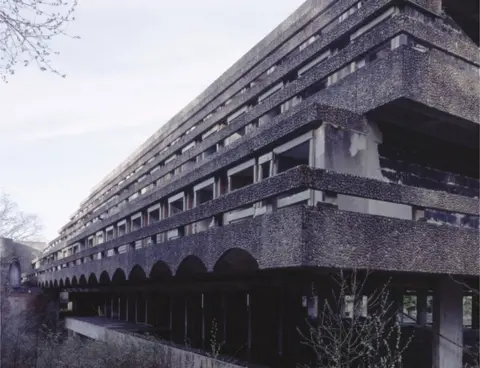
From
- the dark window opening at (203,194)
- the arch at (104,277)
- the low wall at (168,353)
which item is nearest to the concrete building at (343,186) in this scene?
the dark window opening at (203,194)

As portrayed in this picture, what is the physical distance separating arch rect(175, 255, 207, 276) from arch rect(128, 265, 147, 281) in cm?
365

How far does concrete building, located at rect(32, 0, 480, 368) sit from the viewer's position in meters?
9.83

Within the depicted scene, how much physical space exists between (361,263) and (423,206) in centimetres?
217

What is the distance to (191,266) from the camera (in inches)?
579

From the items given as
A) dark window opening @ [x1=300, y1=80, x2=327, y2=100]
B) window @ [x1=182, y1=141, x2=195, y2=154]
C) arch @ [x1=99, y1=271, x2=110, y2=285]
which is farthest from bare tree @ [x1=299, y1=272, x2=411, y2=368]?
window @ [x1=182, y1=141, x2=195, y2=154]

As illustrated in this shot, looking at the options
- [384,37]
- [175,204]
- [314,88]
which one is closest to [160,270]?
[175,204]

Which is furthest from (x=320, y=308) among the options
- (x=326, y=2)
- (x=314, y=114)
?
(x=326, y=2)

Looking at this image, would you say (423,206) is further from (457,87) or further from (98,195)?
(98,195)

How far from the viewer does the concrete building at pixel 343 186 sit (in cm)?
983

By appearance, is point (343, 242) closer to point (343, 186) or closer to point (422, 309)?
point (343, 186)

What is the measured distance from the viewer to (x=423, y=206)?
10.7 metres

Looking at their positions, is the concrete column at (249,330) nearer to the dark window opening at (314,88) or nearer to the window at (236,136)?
the window at (236,136)

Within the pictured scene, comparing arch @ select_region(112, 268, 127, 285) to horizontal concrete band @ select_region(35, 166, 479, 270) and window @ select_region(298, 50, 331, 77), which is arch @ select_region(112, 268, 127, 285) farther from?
window @ select_region(298, 50, 331, 77)

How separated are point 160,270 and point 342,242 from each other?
9.14 m
